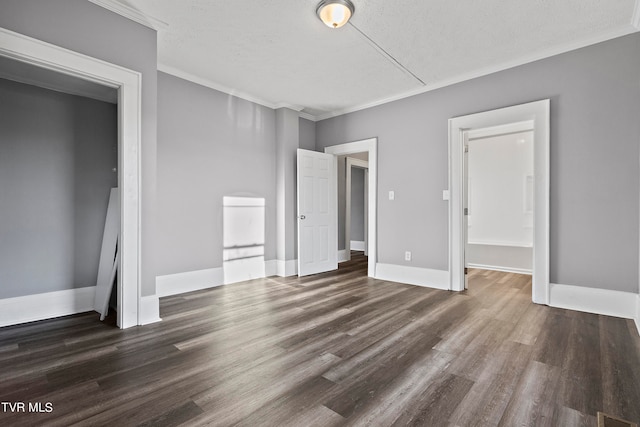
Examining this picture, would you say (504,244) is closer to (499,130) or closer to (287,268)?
(499,130)

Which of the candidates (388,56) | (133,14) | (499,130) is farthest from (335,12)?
(499,130)

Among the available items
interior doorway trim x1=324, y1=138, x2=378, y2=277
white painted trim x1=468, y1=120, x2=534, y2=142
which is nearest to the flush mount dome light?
interior doorway trim x1=324, y1=138, x2=378, y2=277

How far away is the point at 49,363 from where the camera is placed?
81.4 inches

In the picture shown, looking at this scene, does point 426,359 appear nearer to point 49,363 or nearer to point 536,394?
point 536,394

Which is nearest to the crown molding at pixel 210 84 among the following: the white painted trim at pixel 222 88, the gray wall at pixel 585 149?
→ the white painted trim at pixel 222 88

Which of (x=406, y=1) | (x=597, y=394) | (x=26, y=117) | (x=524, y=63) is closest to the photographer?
(x=597, y=394)

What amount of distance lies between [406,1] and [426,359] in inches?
109

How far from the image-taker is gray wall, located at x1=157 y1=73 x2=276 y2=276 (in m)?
3.73

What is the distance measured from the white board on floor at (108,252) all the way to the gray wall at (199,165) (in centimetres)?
51

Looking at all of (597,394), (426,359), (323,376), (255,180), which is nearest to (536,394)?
(597,394)

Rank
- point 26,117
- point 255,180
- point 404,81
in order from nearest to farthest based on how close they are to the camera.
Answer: point 26,117 < point 404,81 < point 255,180

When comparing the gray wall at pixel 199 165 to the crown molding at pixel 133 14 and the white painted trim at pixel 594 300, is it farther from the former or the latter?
the white painted trim at pixel 594 300

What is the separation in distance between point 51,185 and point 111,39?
1562 mm

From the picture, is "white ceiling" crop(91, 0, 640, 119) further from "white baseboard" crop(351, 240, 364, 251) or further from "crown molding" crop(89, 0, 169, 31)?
"white baseboard" crop(351, 240, 364, 251)
